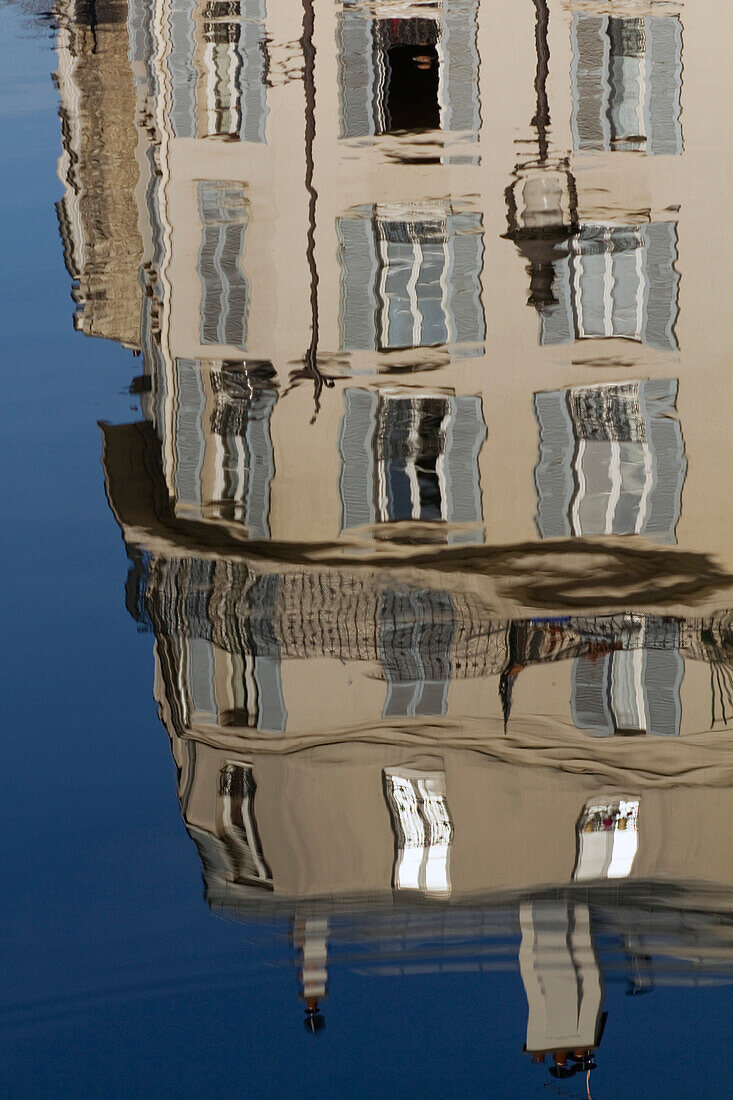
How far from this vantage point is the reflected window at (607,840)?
151 inches

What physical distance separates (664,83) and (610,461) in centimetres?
734

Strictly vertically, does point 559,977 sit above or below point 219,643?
below

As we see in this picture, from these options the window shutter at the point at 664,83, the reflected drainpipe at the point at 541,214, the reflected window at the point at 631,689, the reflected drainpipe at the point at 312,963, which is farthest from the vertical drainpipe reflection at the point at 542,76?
the reflected drainpipe at the point at 312,963

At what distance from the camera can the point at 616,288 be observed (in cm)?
752

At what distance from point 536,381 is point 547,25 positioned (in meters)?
8.10

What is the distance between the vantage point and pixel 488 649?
15.8 ft

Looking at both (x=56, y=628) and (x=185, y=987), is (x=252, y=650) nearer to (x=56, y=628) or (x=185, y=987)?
(x=56, y=628)

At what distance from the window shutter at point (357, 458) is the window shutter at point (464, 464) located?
0.35 metres

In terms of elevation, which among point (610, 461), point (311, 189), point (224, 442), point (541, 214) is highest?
point (311, 189)

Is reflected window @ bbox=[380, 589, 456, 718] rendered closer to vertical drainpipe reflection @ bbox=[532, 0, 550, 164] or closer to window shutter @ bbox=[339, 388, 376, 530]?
window shutter @ bbox=[339, 388, 376, 530]

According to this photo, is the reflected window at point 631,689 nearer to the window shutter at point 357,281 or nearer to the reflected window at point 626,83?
the window shutter at point 357,281

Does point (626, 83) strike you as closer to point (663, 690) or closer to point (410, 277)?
point (410, 277)

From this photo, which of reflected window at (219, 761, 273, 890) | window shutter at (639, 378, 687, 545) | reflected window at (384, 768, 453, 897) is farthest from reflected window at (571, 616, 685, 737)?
reflected window at (219, 761, 273, 890)

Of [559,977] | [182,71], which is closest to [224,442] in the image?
[559,977]
